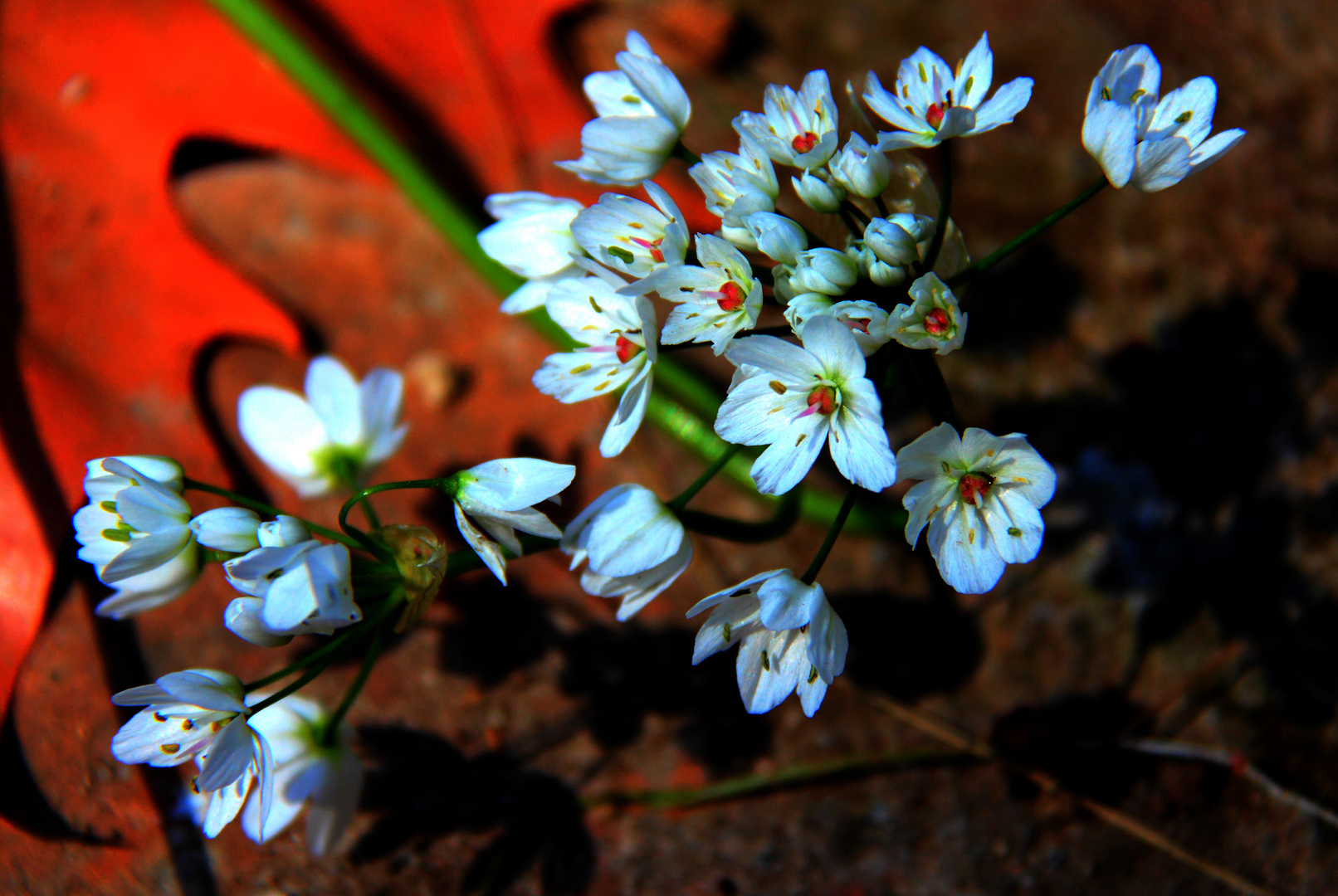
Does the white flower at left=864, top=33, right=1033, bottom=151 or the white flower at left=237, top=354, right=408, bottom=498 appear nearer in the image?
the white flower at left=864, top=33, right=1033, bottom=151

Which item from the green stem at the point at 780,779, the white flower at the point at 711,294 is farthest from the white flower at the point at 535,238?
the green stem at the point at 780,779

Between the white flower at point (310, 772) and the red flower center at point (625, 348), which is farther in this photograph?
the white flower at point (310, 772)

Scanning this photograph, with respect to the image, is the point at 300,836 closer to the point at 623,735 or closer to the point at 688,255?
the point at 623,735

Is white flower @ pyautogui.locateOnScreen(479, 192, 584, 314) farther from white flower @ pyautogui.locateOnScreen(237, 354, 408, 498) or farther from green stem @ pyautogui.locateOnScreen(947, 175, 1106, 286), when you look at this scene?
green stem @ pyautogui.locateOnScreen(947, 175, 1106, 286)

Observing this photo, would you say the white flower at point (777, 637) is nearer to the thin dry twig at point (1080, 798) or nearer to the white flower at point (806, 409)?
the white flower at point (806, 409)

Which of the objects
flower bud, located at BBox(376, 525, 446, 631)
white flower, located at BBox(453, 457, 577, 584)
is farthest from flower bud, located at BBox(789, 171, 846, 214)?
flower bud, located at BBox(376, 525, 446, 631)

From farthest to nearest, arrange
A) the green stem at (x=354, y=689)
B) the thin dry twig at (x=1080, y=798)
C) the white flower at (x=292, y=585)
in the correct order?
the thin dry twig at (x=1080, y=798) < the green stem at (x=354, y=689) < the white flower at (x=292, y=585)
